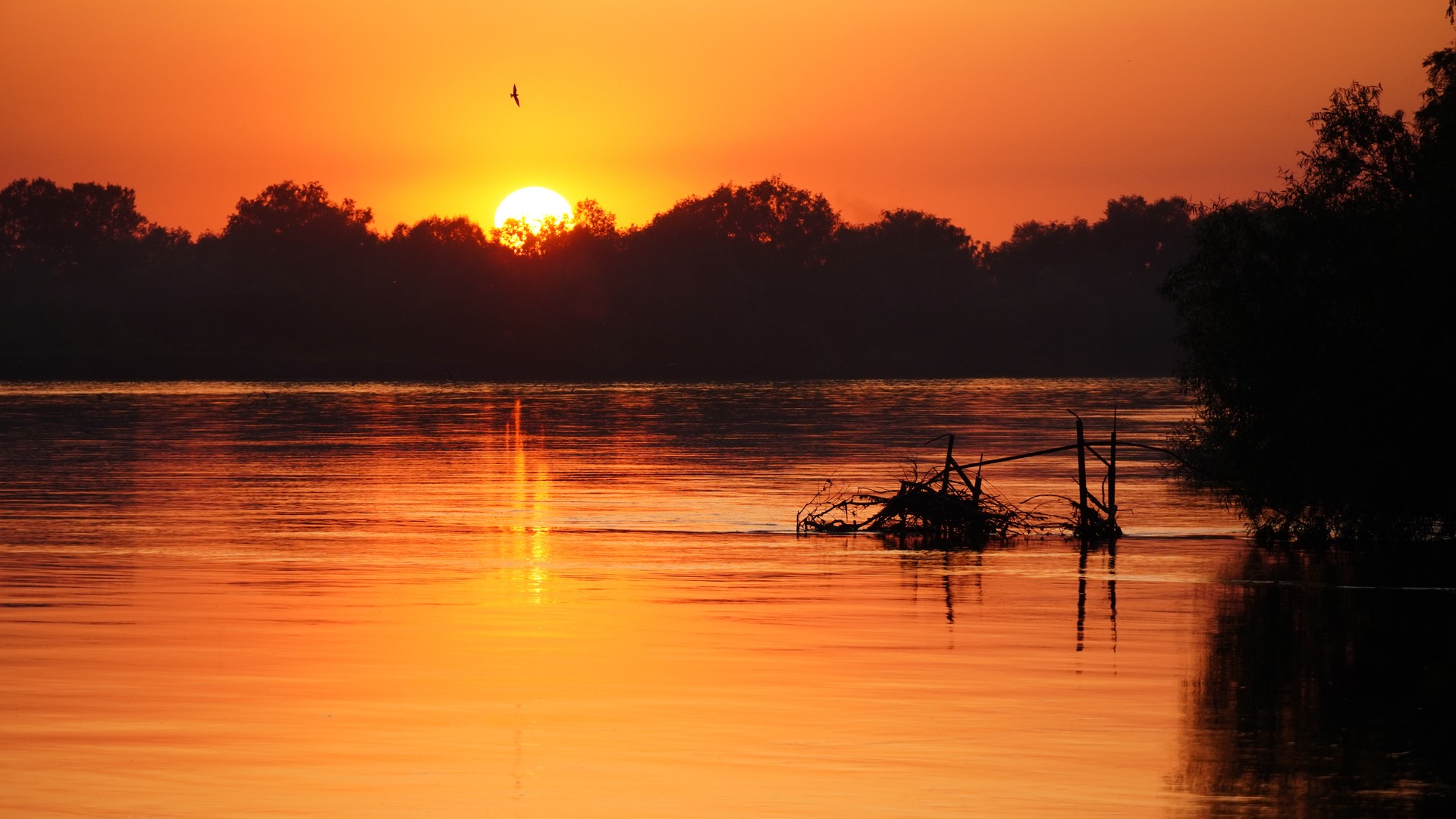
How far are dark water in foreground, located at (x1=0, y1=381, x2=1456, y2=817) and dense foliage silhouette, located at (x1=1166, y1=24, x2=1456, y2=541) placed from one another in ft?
8.14

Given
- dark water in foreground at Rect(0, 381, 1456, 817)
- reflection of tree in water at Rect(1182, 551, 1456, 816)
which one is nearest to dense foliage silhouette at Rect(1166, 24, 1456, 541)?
dark water in foreground at Rect(0, 381, 1456, 817)

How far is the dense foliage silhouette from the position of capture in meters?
35.7

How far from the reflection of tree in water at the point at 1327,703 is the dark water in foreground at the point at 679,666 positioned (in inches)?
2.5

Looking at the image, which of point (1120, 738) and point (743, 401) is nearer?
point (1120, 738)

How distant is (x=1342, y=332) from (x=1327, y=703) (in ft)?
63.1

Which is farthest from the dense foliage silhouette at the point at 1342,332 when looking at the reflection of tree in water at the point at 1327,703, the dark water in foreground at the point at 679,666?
the reflection of tree in water at the point at 1327,703

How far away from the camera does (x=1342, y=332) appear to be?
36625mm

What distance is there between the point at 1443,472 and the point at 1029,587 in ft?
36.6

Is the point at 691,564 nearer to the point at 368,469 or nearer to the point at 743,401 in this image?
the point at 368,469

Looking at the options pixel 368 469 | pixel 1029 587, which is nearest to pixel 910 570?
pixel 1029 587

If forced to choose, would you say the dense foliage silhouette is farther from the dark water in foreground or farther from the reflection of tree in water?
the reflection of tree in water

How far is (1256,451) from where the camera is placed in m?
37.3

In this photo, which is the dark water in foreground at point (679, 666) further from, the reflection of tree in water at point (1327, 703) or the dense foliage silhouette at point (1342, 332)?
the dense foliage silhouette at point (1342, 332)

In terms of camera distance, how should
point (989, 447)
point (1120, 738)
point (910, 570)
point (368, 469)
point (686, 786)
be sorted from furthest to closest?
point (989, 447) → point (368, 469) → point (910, 570) → point (1120, 738) → point (686, 786)
